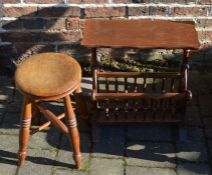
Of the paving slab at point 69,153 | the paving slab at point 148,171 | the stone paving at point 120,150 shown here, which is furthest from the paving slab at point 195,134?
the paving slab at point 69,153

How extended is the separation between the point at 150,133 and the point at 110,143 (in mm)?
289

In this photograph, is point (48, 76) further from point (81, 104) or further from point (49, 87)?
point (81, 104)

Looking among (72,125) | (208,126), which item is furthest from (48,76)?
(208,126)

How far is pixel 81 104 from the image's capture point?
3156 mm

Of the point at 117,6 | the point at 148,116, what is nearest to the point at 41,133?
the point at 148,116

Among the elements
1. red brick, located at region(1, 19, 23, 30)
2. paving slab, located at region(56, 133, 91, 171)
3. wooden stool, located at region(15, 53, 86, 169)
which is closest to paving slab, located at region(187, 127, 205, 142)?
paving slab, located at region(56, 133, 91, 171)

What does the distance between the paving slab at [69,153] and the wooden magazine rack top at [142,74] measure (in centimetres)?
17

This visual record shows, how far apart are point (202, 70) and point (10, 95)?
150 centimetres

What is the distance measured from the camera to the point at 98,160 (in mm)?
3070

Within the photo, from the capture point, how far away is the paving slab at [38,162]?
2988mm

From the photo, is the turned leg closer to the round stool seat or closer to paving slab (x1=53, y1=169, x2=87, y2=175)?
the round stool seat

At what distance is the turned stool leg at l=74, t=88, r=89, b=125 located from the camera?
3.05 metres

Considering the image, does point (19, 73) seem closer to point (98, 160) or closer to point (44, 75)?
point (44, 75)

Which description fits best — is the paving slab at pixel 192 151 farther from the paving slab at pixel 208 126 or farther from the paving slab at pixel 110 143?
the paving slab at pixel 110 143
